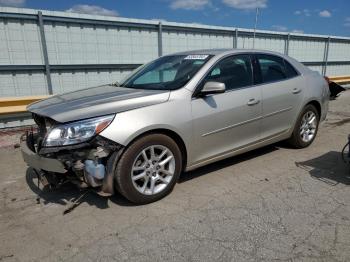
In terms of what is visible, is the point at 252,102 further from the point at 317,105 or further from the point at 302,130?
the point at 317,105

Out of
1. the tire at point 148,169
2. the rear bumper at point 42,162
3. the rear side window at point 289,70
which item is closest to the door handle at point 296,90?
the rear side window at point 289,70

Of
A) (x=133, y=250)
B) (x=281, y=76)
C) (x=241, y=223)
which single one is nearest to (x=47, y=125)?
(x=133, y=250)

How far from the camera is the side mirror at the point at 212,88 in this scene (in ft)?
12.4

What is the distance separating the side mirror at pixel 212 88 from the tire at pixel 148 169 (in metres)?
0.70

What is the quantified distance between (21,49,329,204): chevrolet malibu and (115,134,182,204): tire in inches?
0.4

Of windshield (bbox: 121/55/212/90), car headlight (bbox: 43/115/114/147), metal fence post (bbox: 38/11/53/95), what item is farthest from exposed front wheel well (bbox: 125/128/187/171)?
metal fence post (bbox: 38/11/53/95)

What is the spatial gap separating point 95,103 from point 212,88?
1.31m

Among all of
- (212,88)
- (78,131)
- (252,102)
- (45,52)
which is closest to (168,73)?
(212,88)

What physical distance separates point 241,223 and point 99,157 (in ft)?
4.95

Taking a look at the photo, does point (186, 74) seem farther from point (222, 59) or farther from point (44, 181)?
point (44, 181)

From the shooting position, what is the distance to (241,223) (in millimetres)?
3166

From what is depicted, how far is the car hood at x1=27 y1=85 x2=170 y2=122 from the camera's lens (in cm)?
330

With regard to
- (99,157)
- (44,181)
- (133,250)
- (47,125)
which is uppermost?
(47,125)

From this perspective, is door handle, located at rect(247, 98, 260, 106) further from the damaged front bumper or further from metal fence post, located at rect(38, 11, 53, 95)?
metal fence post, located at rect(38, 11, 53, 95)
